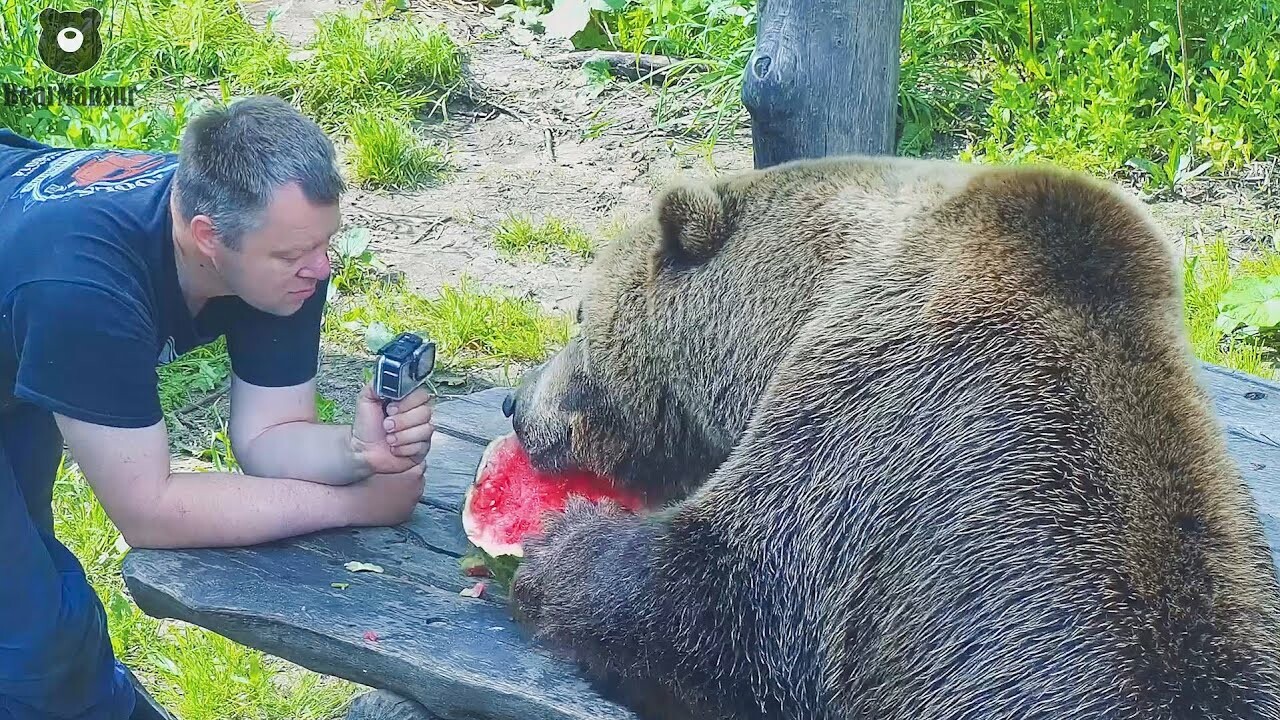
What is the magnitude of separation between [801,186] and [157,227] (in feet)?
5.10

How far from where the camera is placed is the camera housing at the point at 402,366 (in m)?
3.22

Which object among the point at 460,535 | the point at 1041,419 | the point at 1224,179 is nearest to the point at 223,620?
the point at 460,535

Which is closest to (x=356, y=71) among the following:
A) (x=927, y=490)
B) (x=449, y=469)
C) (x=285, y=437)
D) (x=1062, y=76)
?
(x=1062, y=76)

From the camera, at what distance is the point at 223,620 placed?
3111 mm

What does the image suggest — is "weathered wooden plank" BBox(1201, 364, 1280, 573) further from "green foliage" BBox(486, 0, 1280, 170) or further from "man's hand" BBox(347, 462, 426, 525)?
"green foliage" BBox(486, 0, 1280, 170)

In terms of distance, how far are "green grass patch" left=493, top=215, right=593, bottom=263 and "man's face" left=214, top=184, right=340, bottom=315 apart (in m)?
3.39

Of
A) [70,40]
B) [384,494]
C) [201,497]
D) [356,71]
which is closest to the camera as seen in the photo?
[201,497]

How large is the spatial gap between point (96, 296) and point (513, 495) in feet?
3.76

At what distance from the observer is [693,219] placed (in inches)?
129

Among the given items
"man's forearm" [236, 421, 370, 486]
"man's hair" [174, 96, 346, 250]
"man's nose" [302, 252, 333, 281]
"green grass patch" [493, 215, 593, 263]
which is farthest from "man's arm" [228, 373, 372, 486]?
"green grass patch" [493, 215, 593, 263]

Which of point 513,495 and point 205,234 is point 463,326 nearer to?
point 513,495

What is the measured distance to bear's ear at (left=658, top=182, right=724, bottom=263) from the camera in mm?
3254

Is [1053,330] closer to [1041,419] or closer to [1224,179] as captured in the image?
[1041,419]

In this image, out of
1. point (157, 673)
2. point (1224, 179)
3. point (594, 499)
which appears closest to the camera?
point (594, 499)
